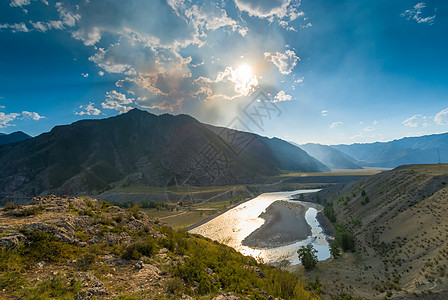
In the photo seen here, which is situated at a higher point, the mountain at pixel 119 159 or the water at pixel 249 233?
the mountain at pixel 119 159

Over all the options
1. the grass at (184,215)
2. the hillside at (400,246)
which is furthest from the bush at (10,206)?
the grass at (184,215)

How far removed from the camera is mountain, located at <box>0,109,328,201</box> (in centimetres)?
12488

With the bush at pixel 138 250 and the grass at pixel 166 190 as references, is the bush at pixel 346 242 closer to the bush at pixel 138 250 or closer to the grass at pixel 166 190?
the bush at pixel 138 250

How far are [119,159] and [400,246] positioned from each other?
172 meters

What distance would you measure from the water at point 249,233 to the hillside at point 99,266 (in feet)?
45.2

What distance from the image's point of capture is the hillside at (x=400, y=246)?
1894cm

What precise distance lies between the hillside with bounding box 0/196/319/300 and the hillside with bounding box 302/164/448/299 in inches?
629

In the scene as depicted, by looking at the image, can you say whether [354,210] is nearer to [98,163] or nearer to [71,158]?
[98,163]

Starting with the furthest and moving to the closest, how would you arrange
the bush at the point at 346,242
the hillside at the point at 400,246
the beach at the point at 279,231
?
the beach at the point at 279,231, the bush at the point at 346,242, the hillside at the point at 400,246

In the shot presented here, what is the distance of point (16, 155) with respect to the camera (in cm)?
14938

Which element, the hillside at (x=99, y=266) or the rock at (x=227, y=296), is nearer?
the hillside at (x=99, y=266)

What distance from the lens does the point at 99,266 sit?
7.89 m

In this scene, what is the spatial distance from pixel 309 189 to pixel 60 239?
135431 millimetres

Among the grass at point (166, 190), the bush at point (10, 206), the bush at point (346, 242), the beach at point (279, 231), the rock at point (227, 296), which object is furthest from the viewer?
the grass at point (166, 190)
